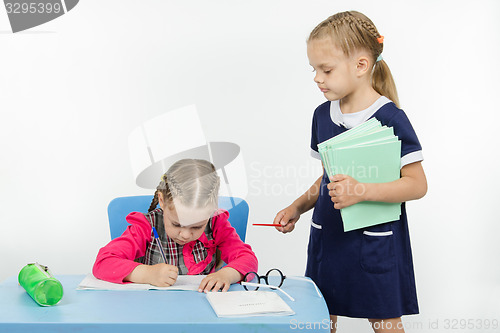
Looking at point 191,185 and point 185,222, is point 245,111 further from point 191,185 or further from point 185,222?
point 185,222

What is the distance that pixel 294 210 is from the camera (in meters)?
1.97

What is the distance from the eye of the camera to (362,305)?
1799mm

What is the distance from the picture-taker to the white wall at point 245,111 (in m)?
3.16

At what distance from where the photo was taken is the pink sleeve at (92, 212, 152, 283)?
1.62 meters

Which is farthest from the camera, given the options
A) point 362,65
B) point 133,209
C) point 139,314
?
point 133,209

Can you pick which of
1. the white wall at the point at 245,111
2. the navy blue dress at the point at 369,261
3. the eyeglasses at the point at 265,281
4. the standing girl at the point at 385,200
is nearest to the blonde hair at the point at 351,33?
the standing girl at the point at 385,200

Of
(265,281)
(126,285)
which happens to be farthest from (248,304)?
(126,285)

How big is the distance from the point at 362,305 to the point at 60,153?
6.80 feet

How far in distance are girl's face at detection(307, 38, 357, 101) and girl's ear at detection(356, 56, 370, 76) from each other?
0.04ft

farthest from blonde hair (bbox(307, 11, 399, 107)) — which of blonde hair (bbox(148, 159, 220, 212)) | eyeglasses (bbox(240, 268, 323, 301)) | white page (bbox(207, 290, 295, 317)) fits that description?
white page (bbox(207, 290, 295, 317))

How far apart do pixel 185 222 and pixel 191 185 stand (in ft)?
0.43

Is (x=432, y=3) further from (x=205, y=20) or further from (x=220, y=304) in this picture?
(x=220, y=304)

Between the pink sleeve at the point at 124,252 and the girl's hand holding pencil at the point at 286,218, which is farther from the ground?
the pink sleeve at the point at 124,252

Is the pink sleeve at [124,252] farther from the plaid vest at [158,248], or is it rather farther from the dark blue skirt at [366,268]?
the dark blue skirt at [366,268]
